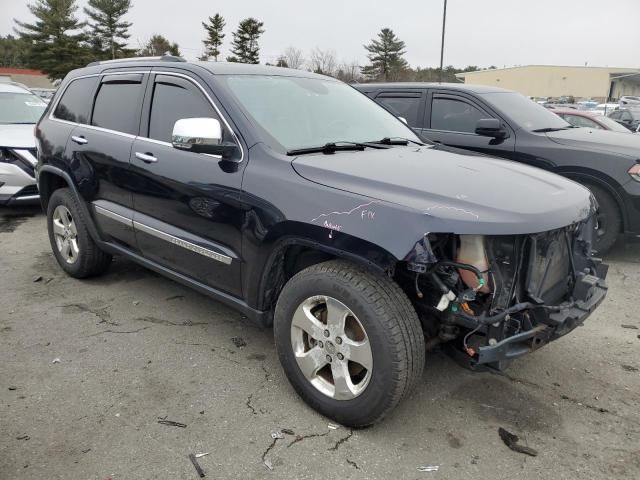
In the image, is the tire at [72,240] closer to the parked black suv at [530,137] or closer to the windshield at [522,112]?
the parked black suv at [530,137]

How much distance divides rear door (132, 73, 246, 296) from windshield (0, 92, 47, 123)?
224 inches

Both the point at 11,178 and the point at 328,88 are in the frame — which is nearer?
the point at 328,88

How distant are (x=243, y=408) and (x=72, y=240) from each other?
265 centimetres

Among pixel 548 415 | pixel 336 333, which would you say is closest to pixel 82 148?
pixel 336 333

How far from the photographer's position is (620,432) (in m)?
2.68

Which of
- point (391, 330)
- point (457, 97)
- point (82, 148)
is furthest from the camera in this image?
point (457, 97)

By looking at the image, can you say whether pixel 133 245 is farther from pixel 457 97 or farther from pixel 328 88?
pixel 457 97

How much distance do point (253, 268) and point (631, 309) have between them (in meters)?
3.25

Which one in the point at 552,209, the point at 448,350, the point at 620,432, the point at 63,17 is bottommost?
the point at 620,432

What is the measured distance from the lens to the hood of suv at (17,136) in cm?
685

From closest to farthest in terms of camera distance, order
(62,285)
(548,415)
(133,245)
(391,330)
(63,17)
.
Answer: (391,330) → (548,415) → (133,245) → (62,285) → (63,17)

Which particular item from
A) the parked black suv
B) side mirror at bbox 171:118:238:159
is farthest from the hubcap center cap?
the parked black suv

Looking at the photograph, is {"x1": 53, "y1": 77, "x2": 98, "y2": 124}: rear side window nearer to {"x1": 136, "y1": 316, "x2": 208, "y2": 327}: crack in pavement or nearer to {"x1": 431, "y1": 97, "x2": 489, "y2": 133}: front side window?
{"x1": 136, "y1": 316, "x2": 208, "y2": 327}: crack in pavement

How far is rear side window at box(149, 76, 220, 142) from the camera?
330cm
